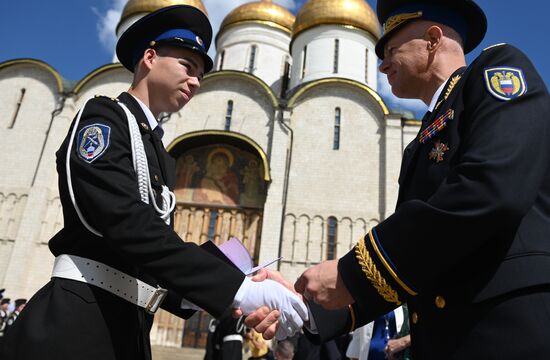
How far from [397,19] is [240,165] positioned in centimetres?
1283

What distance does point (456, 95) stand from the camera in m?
1.55

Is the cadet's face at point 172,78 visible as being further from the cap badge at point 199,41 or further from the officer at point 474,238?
the officer at point 474,238

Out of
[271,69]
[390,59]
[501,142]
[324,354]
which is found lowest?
[324,354]

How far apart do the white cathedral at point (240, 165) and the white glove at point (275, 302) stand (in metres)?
11.2

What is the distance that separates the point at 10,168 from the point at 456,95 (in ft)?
52.9

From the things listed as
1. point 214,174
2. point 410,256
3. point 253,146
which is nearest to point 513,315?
point 410,256

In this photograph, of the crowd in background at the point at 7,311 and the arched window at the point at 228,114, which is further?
the arched window at the point at 228,114

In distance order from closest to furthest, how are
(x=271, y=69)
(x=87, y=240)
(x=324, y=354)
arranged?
(x=87, y=240), (x=324, y=354), (x=271, y=69)

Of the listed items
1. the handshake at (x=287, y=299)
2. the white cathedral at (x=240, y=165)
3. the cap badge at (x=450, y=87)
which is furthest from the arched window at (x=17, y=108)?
the cap badge at (x=450, y=87)

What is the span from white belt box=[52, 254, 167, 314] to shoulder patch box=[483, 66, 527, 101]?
54.6 inches

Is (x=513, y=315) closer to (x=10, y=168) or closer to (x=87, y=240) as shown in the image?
(x=87, y=240)

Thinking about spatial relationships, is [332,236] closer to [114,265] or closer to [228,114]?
[228,114]

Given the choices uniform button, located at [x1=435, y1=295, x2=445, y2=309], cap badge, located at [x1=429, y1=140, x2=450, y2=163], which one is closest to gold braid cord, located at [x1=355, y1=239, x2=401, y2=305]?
uniform button, located at [x1=435, y1=295, x2=445, y2=309]

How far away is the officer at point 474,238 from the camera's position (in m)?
1.19
